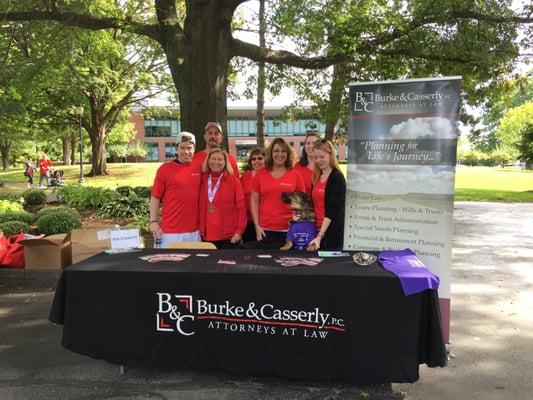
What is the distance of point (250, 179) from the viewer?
5.03 metres

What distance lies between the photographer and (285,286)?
3.27 metres

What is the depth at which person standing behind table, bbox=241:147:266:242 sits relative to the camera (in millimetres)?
5012

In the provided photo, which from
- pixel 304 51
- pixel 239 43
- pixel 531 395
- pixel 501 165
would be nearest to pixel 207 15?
pixel 239 43

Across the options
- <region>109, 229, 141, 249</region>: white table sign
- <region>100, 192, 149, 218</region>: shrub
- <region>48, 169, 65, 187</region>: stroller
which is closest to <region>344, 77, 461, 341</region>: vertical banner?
<region>109, 229, 141, 249</region>: white table sign

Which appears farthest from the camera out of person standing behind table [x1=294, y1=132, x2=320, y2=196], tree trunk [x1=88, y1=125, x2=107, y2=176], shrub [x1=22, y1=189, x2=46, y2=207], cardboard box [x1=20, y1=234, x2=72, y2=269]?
tree trunk [x1=88, y1=125, x2=107, y2=176]

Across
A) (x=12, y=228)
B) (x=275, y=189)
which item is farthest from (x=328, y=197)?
(x=12, y=228)

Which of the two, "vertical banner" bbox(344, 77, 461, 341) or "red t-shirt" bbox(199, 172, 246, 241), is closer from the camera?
"vertical banner" bbox(344, 77, 461, 341)

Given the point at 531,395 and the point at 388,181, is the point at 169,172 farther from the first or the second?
the point at 531,395

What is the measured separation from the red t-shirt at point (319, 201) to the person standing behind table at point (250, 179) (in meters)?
0.75

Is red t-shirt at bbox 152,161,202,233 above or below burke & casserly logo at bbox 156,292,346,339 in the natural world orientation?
above

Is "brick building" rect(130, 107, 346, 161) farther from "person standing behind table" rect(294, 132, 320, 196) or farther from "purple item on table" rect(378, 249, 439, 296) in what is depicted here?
"purple item on table" rect(378, 249, 439, 296)

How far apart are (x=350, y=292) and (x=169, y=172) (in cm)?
237

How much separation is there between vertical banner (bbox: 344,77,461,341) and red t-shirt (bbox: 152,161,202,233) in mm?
1600

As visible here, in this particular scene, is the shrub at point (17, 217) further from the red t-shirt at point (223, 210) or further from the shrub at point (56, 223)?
the red t-shirt at point (223, 210)
